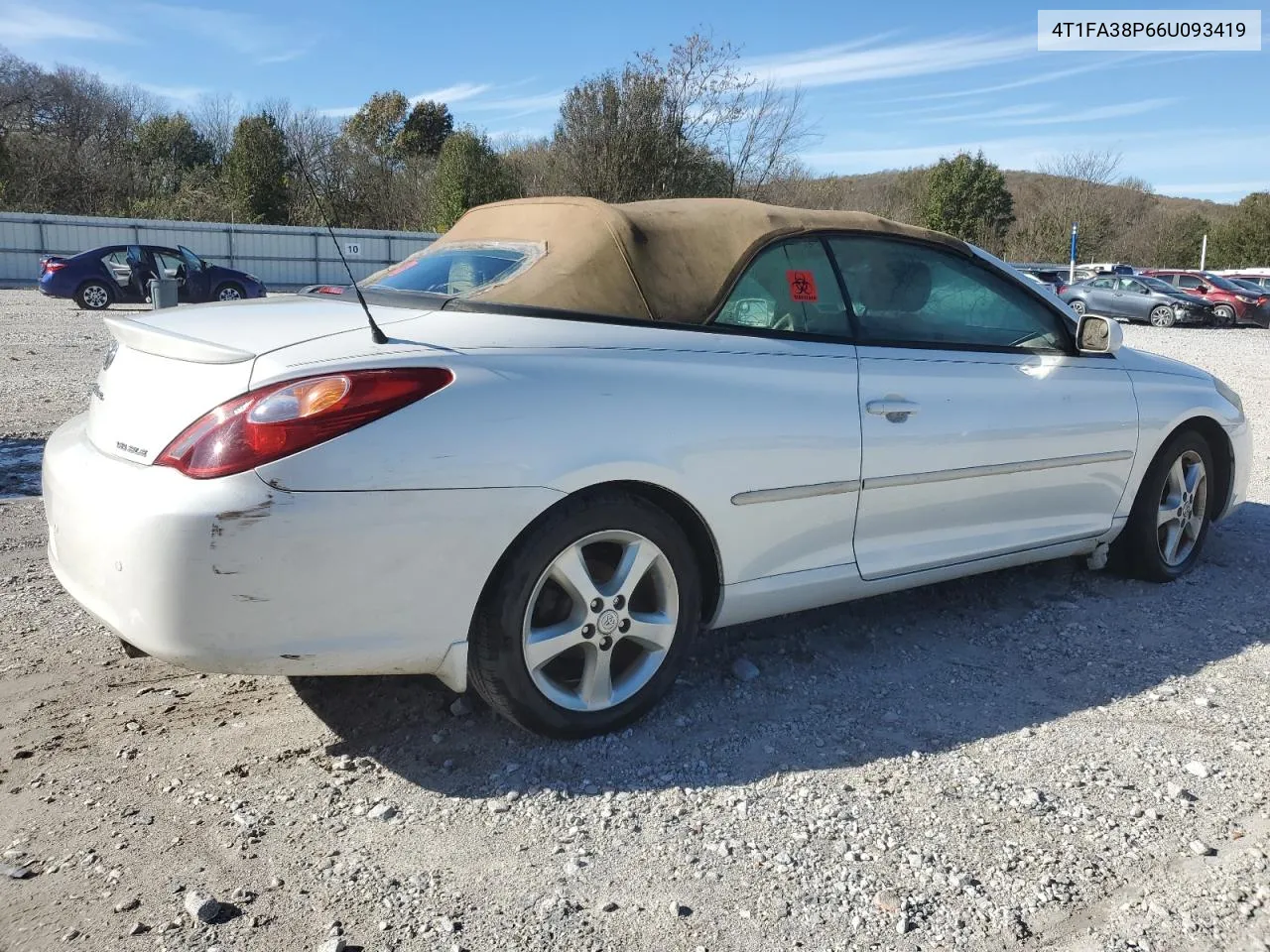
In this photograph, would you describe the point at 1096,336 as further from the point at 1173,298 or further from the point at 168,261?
the point at 1173,298

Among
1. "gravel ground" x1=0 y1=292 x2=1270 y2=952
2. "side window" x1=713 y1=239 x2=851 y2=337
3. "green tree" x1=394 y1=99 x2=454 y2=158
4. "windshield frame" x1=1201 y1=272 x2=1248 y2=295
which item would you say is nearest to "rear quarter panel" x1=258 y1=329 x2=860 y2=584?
"side window" x1=713 y1=239 x2=851 y2=337

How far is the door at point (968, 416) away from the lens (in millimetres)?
3617

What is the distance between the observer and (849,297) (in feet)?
12.2

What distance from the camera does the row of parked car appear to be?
1138 inches

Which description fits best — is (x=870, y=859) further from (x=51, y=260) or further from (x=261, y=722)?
(x=51, y=260)

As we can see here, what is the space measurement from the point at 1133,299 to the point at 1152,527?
28139 millimetres

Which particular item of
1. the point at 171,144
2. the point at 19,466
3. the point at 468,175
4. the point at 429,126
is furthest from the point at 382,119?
the point at 19,466

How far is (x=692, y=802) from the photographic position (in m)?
2.81

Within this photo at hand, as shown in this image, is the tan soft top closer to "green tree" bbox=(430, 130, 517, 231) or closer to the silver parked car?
the silver parked car

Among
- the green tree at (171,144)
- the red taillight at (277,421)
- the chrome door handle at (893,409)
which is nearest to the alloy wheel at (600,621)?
the red taillight at (277,421)

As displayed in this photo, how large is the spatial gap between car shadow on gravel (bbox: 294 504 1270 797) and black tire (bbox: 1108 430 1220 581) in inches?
3.0

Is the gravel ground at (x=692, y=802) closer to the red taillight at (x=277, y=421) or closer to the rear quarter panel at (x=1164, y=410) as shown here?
the rear quarter panel at (x=1164, y=410)

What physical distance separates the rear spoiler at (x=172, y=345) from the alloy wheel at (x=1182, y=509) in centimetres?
388

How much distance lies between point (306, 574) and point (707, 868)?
117 centimetres
